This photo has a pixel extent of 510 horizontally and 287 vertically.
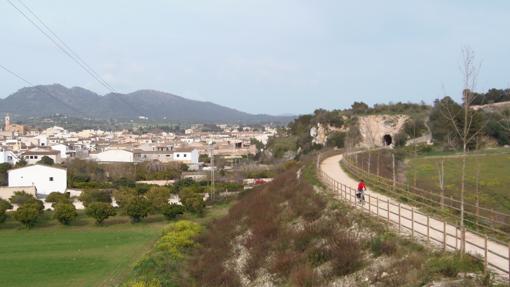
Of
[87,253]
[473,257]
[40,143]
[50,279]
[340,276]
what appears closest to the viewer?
[473,257]

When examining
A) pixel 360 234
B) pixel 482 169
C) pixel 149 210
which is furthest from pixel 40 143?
pixel 360 234

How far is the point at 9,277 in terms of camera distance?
1085 inches

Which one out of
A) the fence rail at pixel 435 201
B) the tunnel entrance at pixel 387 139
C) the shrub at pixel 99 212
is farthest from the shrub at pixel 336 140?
the shrub at pixel 99 212

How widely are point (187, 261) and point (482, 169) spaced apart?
62.7ft

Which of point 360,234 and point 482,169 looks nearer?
point 360,234

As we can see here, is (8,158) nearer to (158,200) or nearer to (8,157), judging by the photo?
(8,157)

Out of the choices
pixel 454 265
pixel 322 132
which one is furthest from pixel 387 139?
pixel 454 265

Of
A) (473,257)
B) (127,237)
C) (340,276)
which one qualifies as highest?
(473,257)

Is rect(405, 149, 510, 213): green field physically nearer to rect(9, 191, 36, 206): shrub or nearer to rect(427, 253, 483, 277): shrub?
rect(427, 253, 483, 277): shrub

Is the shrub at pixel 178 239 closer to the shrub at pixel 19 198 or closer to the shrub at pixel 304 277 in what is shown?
the shrub at pixel 304 277

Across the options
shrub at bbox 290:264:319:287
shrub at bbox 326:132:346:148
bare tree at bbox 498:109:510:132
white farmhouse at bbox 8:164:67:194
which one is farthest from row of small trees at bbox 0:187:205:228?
→ shrub at bbox 326:132:346:148

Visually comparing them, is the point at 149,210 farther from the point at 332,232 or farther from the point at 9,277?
the point at 332,232

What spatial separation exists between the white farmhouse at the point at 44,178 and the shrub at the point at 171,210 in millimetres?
24219

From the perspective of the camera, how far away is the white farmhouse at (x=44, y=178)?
211 feet
